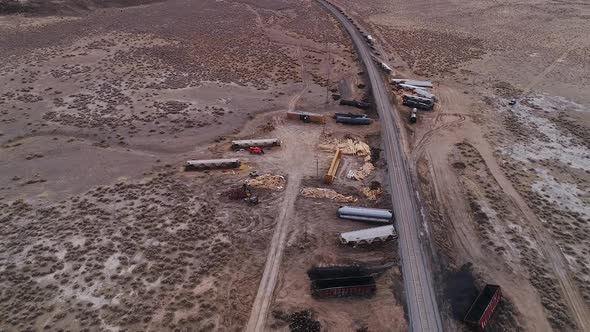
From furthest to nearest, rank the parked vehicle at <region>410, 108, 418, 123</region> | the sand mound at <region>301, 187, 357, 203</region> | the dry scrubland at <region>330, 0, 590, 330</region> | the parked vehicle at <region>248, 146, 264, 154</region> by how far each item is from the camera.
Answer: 1. the parked vehicle at <region>410, 108, 418, 123</region>
2. the parked vehicle at <region>248, 146, 264, 154</region>
3. the sand mound at <region>301, 187, 357, 203</region>
4. the dry scrubland at <region>330, 0, 590, 330</region>

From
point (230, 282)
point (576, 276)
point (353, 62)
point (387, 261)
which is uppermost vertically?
point (353, 62)

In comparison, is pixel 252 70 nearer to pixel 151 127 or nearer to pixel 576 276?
pixel 151 127

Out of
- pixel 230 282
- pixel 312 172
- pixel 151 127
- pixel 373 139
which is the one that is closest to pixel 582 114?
pixel 373 139

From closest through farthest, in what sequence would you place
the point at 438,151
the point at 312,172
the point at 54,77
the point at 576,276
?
the point at 576,276
the point at 312,172
the point at 438,151
the point at 54,77

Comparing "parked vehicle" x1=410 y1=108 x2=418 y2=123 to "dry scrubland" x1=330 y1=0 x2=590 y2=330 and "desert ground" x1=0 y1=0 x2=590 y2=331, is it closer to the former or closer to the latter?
"desert ground" x1=0 y1=0 x2=590 y2=331

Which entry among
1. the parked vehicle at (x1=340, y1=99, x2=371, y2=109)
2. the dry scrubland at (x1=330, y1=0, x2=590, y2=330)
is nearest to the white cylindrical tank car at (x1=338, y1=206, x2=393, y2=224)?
the dry scrubland at (x1=330, y1=0, x2=590, y2=330)
